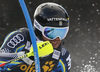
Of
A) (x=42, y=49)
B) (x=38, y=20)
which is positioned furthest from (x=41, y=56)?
(x=38, y=20)

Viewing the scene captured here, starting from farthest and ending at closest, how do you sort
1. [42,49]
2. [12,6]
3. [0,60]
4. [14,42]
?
[12,6] < [14,42] < [0,60] < [42,49]

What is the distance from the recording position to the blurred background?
439cm

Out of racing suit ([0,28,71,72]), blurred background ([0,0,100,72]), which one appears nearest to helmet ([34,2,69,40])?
racing suit ([0,28,71,72])

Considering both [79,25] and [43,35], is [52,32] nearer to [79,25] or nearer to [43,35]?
[43,35]

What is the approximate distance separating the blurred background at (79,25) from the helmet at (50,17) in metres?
2.31

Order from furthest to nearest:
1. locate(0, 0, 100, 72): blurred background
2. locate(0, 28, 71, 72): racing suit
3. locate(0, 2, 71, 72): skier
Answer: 1. locate(0, 0, 100, 72): blurred background
2. locate(0, 2, 71, 72): skier
3. locate(0, 28, 71, 72): racing suit

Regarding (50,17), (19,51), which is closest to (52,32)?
(50,17)

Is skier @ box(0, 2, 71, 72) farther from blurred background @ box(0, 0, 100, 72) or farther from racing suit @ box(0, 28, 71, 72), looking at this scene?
blurred background @ box(0, 0, 100, 72)

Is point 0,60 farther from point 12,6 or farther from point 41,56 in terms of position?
point 12,6

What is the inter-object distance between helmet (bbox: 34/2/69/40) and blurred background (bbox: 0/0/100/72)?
2.31 meters

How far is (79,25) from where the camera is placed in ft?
14.8

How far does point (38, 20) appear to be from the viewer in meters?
2.06

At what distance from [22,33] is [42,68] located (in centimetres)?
34

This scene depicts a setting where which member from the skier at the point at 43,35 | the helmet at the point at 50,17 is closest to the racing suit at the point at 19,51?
the skier at the point at 43,35
